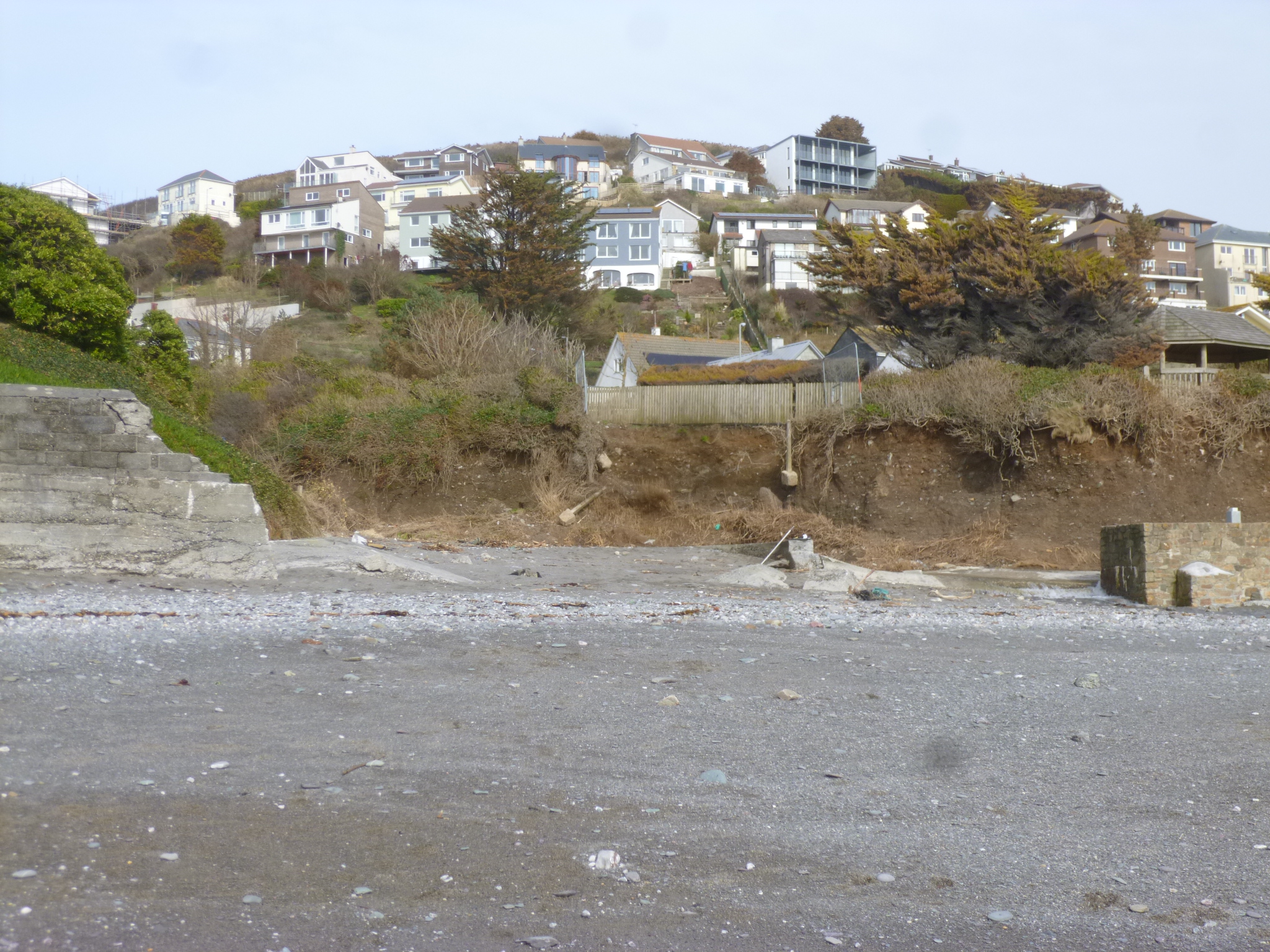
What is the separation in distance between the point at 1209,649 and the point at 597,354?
135 ft

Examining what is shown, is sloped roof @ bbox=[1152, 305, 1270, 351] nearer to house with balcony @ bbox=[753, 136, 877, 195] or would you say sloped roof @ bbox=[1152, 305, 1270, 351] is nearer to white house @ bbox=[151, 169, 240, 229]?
house with balcony @ bbox=[753, 136, 877, 195]

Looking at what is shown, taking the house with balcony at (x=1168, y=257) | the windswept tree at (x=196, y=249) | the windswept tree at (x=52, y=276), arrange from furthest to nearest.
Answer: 1. the house with balcony at (x=1168, y=257)
2. the windswept tree at (x=196, y=249)
3. the windswept tree at (x=52, y=276)

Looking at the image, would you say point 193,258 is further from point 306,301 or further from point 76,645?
point 76,645

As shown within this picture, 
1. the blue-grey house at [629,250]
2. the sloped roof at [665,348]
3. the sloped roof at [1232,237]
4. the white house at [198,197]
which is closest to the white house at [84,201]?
the white house at [198,197]

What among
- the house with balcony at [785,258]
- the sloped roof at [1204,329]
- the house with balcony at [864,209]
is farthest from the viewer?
the house with balcony at [864,209]

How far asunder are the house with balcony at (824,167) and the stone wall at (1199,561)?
96.6 meters

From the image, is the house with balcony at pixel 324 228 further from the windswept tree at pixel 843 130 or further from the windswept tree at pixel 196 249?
the windswept tree at pixel 843 130

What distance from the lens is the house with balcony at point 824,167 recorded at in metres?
106

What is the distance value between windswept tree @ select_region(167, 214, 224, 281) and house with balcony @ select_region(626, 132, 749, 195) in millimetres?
44858

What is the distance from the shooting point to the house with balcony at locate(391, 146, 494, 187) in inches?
4626

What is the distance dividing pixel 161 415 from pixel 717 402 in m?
14.8

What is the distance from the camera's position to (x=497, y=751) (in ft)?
18.3

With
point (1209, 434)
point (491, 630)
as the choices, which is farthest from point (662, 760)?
point (1209, 434)

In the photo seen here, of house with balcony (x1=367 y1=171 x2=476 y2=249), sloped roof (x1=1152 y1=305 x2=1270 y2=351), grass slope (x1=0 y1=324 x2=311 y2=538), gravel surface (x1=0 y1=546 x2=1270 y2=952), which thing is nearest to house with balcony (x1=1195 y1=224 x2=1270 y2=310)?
sloped roof (x1=1152 y1=305 x2=1270 y2=351)
